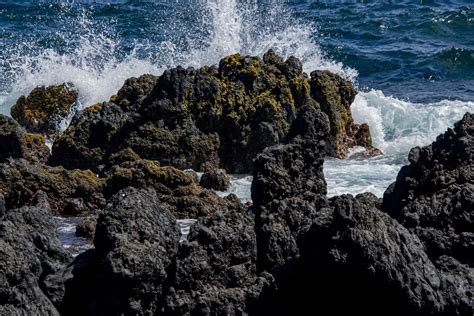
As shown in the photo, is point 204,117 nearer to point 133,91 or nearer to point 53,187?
point 133,91

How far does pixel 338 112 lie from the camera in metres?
17.2

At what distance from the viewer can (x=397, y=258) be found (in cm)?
720

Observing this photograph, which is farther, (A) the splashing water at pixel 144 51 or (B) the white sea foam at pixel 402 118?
(A) the splashing water at pixel 144 51

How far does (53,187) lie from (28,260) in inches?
193

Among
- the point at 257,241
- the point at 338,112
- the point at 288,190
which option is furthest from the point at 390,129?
the point at 257,241

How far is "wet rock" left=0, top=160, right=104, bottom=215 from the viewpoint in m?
12.5

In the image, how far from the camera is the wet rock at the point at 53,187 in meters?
12.5

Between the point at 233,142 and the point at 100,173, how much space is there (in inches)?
106

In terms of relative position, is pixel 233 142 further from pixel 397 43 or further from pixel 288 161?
pixel 397 43

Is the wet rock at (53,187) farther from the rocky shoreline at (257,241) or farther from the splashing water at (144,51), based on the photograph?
the splashing water at (144,51)

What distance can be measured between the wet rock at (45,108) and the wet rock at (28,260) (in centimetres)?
959

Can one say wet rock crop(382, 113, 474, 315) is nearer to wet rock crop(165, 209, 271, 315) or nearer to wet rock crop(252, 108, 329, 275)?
wet rock crop(252, 108, 329, 275)

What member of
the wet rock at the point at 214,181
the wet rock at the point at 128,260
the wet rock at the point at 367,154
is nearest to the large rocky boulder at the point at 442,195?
the wet rock at the point at 128,260

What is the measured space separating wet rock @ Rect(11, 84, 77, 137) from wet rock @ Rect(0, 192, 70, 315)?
959 cm
